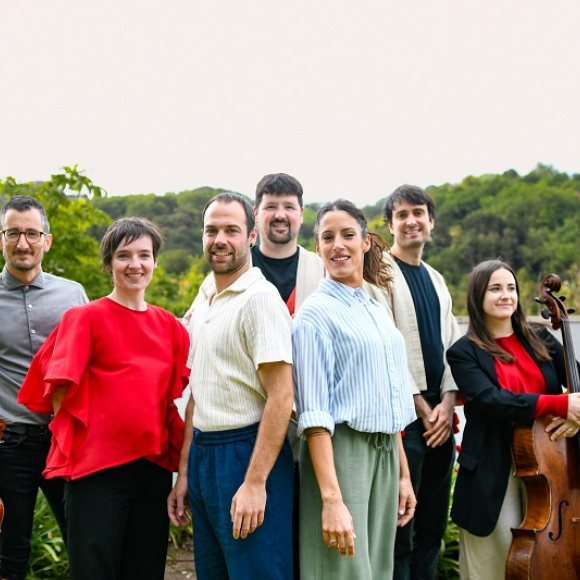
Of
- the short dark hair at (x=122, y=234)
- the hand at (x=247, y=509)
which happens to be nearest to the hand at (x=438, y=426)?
the hand at (x=247, y=509)

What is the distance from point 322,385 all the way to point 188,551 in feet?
8.71

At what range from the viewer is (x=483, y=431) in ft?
10.5

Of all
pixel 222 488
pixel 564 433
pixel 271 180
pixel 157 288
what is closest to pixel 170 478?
pixel 222 488

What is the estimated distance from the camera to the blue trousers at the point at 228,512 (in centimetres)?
225

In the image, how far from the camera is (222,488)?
7.53 ft

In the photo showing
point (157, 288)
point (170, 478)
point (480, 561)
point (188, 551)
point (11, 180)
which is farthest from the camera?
point (157, 288)

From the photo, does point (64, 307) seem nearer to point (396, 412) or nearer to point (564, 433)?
point (396, 412)

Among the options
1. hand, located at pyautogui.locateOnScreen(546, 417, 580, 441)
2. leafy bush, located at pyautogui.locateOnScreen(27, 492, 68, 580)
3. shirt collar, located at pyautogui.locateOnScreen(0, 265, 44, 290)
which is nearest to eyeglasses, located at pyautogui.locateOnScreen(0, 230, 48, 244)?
shirt collar, located at pyautogui.locateOnScreen(0, 265, 44, 290)

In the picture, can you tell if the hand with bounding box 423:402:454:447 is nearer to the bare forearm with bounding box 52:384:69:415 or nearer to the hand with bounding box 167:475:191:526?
the hand with bounding box 167:475:191:526

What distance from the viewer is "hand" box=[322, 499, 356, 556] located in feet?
7.26

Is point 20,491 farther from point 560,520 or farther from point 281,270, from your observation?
point 560,520

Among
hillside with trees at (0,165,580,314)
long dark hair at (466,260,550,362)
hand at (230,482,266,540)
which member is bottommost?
hand at (230,482,266,540)

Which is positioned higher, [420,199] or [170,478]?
[420,199]

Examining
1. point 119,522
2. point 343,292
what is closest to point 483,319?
point 343,292
